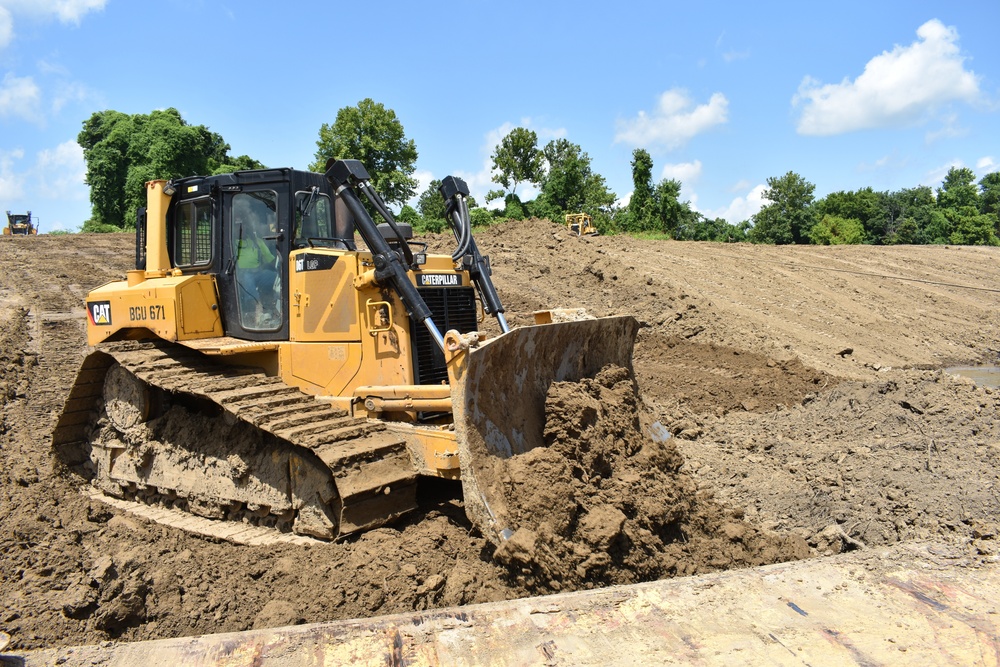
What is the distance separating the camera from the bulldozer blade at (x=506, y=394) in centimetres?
462

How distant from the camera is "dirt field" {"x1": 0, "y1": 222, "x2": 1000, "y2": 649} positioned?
14.4 ft

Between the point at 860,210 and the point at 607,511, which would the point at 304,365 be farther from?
the point at 860,210

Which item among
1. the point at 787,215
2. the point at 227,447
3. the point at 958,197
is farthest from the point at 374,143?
the point at 958,197

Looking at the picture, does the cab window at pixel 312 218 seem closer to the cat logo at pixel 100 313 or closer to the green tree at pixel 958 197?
the cat logo at pixel 100 313

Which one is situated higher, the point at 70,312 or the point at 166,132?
the point at 166,132

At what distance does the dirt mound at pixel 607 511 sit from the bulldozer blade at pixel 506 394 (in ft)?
0.41

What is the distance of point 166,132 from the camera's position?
33.2 meters

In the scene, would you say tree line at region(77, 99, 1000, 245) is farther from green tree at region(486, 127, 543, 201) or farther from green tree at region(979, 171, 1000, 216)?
green tree at region(979, 171, 1000, 216)

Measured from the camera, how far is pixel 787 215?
47.4 meters

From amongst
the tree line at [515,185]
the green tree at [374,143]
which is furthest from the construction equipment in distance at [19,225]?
the green tree at [374,143]

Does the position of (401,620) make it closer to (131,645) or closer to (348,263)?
(131,645)

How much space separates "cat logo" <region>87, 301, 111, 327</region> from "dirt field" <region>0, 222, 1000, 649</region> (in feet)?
4.62

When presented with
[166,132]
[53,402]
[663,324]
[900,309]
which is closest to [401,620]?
[53,402]

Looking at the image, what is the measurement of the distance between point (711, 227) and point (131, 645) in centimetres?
4601
